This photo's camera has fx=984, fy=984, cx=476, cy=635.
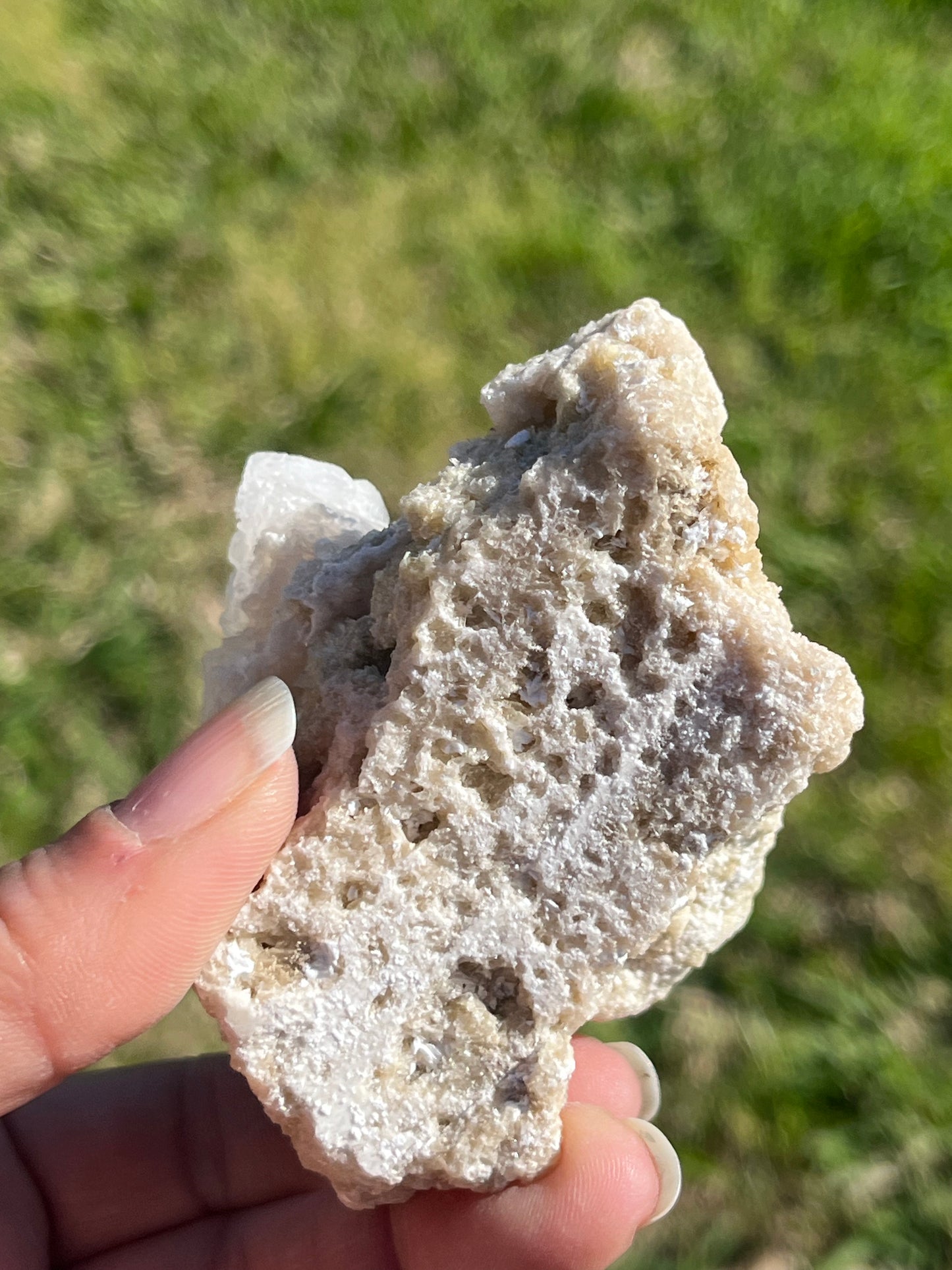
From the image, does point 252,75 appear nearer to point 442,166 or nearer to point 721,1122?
point 442,166

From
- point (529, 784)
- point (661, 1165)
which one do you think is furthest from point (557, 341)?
point (661, 1165)

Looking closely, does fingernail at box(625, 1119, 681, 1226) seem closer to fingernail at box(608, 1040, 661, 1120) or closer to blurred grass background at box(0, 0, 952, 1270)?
fingernail at box(608, 1040, 661, 1120)

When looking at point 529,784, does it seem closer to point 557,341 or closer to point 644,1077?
point 644,1077

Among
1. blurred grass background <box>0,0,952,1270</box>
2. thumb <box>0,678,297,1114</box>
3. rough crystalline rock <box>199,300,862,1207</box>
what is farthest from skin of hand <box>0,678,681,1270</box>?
blurred grass background <box>0,0,952,1270</box>

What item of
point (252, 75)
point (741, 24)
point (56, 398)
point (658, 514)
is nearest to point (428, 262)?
point (252, 75)

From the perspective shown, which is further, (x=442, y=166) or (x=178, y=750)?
(x=442, y=166)

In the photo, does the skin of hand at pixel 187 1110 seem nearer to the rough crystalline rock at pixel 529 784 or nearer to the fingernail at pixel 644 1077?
the fingernail at pixel 644 1077
